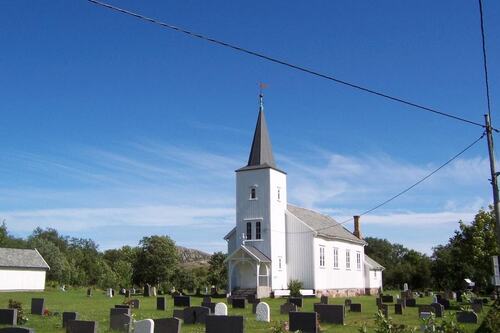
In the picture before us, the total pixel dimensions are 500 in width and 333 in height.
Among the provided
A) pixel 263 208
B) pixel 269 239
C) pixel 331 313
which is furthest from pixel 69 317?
pixel 263 208

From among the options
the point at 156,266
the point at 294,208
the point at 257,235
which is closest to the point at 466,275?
the point at 294,208

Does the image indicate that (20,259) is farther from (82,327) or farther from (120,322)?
(82,327)

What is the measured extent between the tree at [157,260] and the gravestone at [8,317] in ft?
180

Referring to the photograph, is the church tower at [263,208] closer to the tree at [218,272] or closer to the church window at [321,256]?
the church window at [321,256]

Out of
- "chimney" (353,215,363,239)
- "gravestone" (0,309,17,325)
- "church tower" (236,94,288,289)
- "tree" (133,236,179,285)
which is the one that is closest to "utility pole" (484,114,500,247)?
"gravestone" (0,309,17,325)

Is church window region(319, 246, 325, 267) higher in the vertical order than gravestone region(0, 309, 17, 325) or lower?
higher

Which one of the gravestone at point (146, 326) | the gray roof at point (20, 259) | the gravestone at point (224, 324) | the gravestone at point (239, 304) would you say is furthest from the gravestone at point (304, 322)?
the gray roof at point (20, 259)

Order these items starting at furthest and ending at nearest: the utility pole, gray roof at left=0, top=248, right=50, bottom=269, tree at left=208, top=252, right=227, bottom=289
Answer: tree at left=208, top=252, right=227, bottom=289
gray roof at left=0, top=248, right=50, bottom=269
the utility pole

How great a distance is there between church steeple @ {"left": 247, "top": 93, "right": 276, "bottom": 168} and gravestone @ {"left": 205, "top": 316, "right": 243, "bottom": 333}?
33.6m

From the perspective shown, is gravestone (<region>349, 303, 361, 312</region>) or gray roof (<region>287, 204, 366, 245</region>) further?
gray roof (<region>287, 204, 366, 245</region>)

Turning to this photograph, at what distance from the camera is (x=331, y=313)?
21938mm

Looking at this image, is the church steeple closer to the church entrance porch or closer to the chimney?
the church entrance porch

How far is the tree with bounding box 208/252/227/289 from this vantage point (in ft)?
218

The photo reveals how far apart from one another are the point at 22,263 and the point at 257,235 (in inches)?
1193
